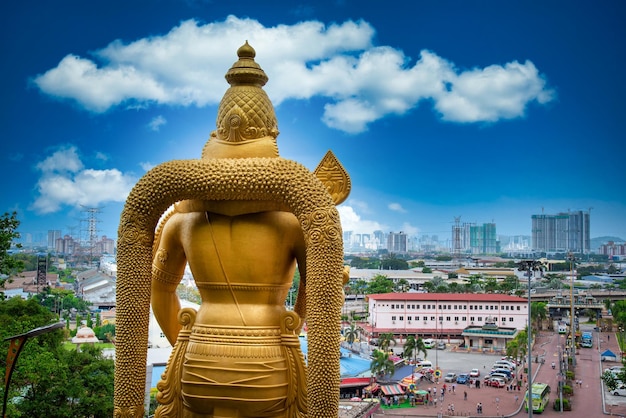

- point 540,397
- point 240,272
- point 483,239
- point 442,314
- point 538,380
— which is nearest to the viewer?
point 240,272

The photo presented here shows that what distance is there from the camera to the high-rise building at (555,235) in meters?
120

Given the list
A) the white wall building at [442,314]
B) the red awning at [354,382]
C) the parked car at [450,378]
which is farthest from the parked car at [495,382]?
the white wall building at [442,314]

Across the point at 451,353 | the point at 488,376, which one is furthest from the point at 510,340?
the point at 488,376

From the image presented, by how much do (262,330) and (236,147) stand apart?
1639 mm

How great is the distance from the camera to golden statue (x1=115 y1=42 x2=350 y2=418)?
602 cm

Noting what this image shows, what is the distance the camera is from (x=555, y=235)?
407 ft

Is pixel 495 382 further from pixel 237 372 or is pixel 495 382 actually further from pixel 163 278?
pixel 237 372

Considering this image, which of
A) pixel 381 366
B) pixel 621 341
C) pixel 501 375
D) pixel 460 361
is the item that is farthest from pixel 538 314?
pixel 381 366

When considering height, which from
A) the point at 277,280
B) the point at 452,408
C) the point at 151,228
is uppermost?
the point at 151,228

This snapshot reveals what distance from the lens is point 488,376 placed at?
107 feet

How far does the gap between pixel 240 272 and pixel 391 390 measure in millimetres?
23723

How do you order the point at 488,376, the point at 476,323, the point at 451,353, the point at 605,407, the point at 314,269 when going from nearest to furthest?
1. the point at 314,269
2. the point at 605,407
3. the point at 488,376
4. the point at 451,353
5. the point at 476,323

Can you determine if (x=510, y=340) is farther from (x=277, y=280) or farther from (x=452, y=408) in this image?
(x=277, y=280)

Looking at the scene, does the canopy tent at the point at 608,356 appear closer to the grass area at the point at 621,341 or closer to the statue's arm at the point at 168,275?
the grass area at the point at 621,341
